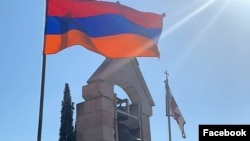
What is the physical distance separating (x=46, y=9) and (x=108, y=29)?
9.59 feet

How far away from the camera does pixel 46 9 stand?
13.2 metres

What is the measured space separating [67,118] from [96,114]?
5.07 m

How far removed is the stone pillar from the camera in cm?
1780

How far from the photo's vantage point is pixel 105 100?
18.2 metres

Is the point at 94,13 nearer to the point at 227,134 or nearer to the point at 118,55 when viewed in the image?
the point at 118,55

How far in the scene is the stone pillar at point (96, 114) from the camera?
1780cm

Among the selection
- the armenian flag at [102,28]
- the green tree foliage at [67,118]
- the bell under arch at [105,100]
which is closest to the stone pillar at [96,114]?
the bell under arch at [105,100]

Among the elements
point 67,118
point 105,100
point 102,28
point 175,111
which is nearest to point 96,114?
point 105,100

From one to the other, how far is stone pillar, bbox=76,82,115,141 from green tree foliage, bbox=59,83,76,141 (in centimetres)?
363
